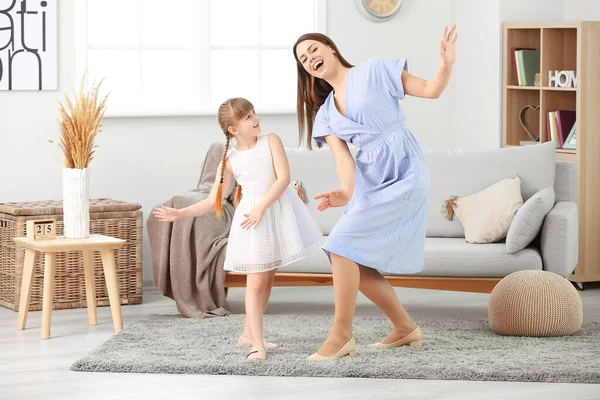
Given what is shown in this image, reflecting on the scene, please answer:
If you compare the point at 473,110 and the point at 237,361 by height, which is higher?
the point at 473,110

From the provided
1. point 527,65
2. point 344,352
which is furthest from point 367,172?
point 527,65

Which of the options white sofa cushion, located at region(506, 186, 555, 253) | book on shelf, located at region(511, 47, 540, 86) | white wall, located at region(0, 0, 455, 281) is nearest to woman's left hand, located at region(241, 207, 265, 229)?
white sofa cushion, located at region(506, 186, 555, 253)

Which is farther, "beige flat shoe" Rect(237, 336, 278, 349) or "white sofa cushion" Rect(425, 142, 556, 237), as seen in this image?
"white sofa cushion" Rect(425, 142, 556, 237)

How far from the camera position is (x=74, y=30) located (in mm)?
5941

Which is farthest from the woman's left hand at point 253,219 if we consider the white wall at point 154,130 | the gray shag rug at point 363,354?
the white wall at point 154,130

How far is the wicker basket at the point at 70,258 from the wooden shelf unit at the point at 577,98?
234 cm

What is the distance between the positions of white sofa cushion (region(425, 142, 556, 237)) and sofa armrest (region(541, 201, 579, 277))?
1.46 feet

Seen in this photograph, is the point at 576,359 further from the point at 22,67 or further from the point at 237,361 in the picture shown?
the point at 22,67

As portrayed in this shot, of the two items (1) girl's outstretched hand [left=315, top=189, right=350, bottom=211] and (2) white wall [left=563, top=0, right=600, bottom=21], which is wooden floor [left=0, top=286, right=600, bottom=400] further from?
(2) white wall [left=563, top=0, right=600, bottom=21]

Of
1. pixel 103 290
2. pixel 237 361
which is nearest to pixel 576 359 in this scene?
pixel 237 361

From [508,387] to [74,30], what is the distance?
3435 mm

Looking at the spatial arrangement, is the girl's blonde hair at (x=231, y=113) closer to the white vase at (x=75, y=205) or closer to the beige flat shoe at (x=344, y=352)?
the beige flat shoe at (x=344, y=352)

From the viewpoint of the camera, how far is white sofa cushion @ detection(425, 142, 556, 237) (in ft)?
17.2

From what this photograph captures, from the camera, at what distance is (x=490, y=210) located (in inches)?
198
